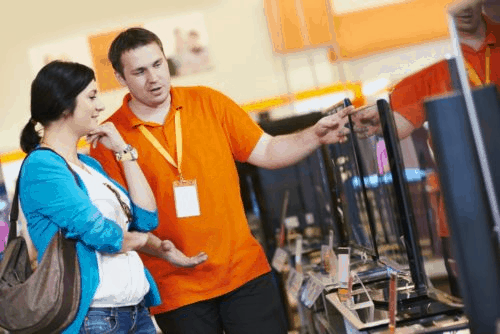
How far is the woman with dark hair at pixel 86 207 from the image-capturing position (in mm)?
2588

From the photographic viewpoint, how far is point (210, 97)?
3.35 m

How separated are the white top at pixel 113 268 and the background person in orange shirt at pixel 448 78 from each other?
3.13 ft

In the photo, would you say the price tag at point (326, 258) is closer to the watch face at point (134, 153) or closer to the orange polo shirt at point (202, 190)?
the orange polo shirt at point (202, 190)

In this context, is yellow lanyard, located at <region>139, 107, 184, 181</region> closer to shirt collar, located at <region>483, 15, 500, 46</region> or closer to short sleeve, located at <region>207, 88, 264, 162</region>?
short sleeve, located at <region>207, 88, 264, 162</region>

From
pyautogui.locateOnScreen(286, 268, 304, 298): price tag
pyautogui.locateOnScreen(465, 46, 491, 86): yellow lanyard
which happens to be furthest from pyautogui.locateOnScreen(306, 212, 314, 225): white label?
pyautogui.locateOnScreen(465, 46, 491, 86): yellow lanyard

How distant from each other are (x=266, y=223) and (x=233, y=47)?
2322mm

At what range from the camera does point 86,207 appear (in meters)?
2.58

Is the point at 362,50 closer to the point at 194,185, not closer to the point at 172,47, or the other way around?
the point at 172,47

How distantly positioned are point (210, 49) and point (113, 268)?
4.51 m

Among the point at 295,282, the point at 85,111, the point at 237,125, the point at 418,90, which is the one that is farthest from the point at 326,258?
the point at 418,90

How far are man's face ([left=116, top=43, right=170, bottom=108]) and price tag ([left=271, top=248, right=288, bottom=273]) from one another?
166 cm

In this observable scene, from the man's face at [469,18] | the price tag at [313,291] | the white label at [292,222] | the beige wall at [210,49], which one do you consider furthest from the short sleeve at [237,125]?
the beige wall at [210,49]

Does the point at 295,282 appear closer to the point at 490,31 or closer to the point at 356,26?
the point at 490,31

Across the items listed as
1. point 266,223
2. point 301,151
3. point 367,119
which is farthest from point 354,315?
point 266,223
